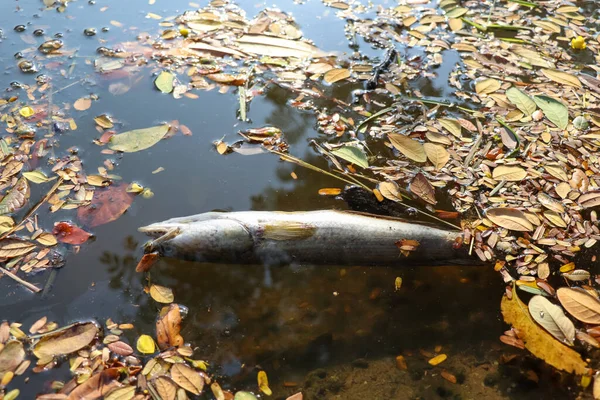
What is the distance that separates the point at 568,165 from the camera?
3762 millimetres

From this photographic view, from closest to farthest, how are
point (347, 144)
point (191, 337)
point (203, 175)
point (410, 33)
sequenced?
point (191, 337)
point (203, 175)
point (347, 144)
point (410, 33)

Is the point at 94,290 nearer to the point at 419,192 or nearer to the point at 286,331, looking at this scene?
the point at 286,331

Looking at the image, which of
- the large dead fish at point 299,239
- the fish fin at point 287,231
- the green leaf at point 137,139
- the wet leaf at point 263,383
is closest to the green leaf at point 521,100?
the large dead fish at point 299,239

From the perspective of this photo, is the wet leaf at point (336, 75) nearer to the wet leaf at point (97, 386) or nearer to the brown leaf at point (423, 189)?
the brown leaf at point (423, 189)

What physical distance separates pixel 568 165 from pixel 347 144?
1.71 metres

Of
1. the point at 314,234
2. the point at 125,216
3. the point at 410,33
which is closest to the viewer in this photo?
the point at 314,234

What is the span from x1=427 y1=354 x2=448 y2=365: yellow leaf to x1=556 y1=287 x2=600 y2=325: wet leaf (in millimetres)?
782

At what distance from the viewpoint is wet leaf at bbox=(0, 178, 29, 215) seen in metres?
3.33

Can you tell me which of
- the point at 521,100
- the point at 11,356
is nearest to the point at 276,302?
the point at 11,356

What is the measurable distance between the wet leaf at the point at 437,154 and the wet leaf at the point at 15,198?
2.97m

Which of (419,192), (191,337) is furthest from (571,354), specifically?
(191,337)

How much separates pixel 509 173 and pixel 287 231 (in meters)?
1.79

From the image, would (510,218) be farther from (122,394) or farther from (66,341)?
(66,341)

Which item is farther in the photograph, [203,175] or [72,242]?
[203,175]
